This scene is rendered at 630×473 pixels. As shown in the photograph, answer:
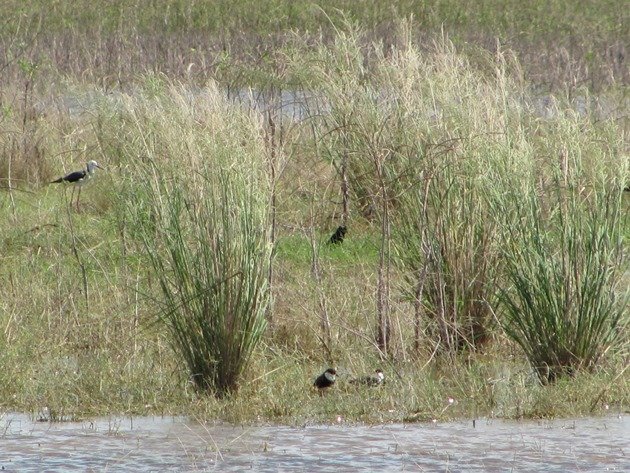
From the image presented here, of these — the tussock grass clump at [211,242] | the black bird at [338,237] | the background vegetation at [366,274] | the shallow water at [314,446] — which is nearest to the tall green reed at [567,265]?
the background vegetation at [366,274]

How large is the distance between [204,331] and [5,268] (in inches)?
131

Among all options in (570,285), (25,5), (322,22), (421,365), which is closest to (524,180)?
(570,285)

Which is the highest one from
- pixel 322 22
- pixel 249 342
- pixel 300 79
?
pixel 322 22

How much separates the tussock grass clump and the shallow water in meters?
0.42

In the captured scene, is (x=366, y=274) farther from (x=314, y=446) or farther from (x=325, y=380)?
(x=314, y=446)

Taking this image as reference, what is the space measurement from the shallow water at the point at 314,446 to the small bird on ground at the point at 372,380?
1.77 feet

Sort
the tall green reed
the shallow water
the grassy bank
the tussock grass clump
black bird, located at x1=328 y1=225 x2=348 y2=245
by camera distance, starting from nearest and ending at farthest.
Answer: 1. the shallow water
2. the tussock grass clump
3. the tall green reed
4. black bird, located at x1=328 y1=225 x2=348 y2=245
5. the grassy bank

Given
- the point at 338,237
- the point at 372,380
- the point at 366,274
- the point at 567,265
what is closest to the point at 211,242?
the point at 372,380

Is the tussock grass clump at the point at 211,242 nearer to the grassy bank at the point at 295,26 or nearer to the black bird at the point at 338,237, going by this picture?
the black bird at the point at 338,237

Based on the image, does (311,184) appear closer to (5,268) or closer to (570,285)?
(5,268)

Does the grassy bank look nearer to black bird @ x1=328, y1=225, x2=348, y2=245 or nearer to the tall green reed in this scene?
black bird @ x1=328, y1=225, x2=348, y2=245

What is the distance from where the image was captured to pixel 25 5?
2848cm

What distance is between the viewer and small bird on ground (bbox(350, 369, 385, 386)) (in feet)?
22.2

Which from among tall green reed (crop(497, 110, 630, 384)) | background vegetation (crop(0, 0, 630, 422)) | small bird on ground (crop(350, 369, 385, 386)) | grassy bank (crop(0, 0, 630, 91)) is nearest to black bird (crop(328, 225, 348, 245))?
background vegetation (crop(0, 0, 630, 422))
